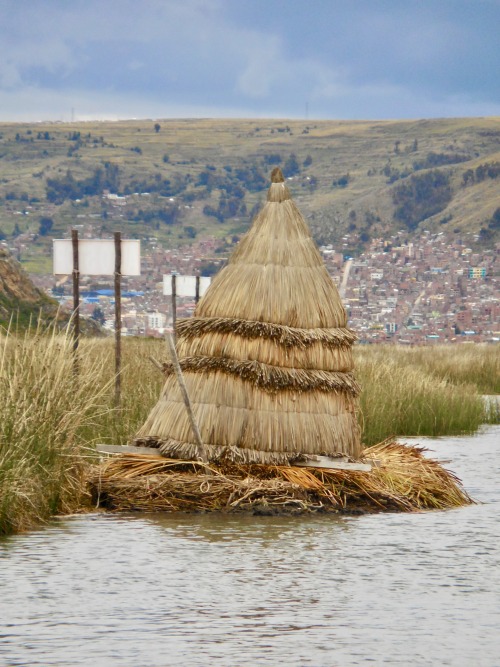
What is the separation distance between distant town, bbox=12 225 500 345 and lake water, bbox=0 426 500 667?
7285 centimetres

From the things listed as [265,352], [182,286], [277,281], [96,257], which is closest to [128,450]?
[265,352]

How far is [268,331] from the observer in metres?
14.8

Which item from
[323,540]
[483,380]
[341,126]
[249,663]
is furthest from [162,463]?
[341,126]

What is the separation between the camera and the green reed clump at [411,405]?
75.0 ft

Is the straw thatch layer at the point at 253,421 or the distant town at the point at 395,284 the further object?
the distant town at the point at 395,284

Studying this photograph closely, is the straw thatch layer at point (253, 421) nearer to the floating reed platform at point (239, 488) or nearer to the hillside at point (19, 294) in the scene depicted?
the floating reed platform at point (239, 488)

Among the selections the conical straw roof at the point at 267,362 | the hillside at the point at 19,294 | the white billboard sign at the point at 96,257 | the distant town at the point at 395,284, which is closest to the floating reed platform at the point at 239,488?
the conical straw roof at the point at 267,362

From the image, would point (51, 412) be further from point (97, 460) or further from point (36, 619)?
point (36, 619)

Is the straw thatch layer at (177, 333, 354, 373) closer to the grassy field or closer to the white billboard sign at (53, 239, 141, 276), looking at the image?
the grassy field

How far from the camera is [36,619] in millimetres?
10055

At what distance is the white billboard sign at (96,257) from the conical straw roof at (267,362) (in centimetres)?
479

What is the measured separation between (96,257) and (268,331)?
20.0 feet

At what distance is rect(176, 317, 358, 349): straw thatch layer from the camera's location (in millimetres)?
14828

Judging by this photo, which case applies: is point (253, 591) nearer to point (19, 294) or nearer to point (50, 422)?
point (50, 422)
